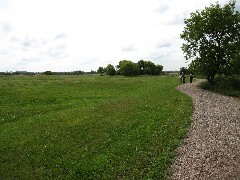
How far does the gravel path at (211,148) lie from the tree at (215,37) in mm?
21957

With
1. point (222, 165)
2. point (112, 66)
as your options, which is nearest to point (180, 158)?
point (222, 165)

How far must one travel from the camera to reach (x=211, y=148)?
2114 centimetres

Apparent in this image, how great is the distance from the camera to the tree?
52.0m

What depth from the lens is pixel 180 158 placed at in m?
19.6

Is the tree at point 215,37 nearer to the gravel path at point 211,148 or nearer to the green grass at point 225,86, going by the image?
the green grass at point 225,86

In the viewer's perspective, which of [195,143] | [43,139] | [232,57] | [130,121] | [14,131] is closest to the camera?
[195,143]

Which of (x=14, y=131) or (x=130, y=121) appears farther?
(x=130, y=121)

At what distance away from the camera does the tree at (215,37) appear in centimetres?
5203

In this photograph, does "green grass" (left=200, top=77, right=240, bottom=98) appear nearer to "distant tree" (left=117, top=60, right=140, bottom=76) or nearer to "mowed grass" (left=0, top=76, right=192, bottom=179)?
"mowed grass" (left=0, top=76, right=192, bottom=179)

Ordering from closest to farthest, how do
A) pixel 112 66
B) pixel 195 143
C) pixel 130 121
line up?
pixel 195 143 → pixel 130 121 → pixel 112 66

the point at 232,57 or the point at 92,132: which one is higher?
the point at 232,57

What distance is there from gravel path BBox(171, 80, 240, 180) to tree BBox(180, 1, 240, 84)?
22.0m

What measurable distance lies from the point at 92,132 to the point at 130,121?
15.4 feet

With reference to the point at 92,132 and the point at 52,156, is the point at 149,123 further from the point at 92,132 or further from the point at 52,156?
the point at 52,156
